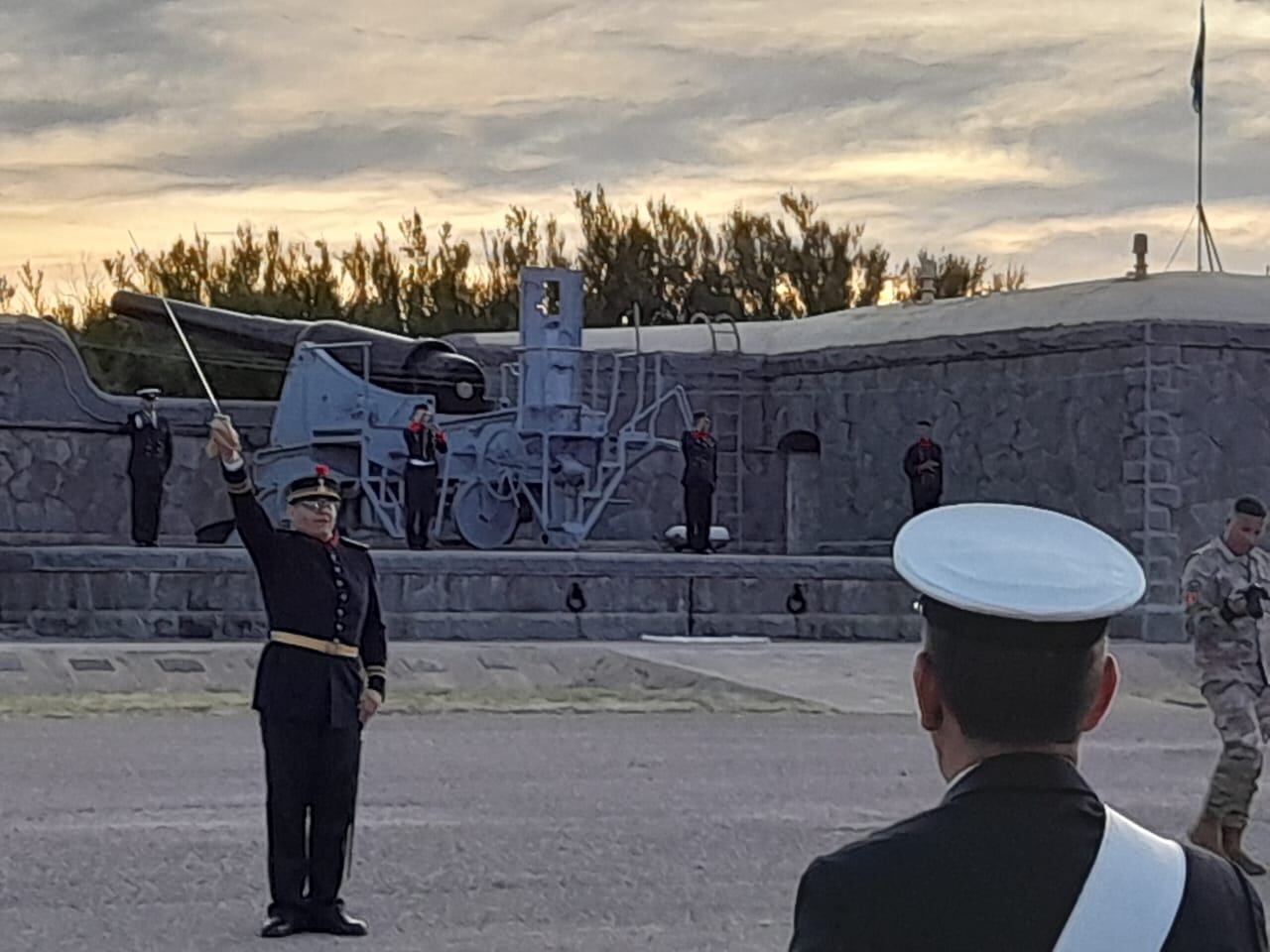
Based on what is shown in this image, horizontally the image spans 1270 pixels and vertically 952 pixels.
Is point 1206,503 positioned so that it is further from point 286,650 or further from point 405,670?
point 286,650

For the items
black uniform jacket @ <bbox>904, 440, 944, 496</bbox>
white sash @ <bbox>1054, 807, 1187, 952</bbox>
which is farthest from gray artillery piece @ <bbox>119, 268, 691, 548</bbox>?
white sash @ <bbox>1054, 807, 1187, 952</bbox>

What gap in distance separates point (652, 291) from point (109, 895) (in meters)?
46.5

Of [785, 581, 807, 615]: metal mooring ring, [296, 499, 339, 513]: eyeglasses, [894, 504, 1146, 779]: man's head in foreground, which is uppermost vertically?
[894, 504, 1146, 779]: man's head in foreground

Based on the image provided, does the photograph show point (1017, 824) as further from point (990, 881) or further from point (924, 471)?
point (924, 471)

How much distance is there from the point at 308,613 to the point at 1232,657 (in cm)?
415

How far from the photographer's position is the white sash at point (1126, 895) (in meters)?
2.34

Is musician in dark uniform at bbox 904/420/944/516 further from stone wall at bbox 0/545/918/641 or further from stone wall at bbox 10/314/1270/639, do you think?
stone wall at bbox 0/545/918/641

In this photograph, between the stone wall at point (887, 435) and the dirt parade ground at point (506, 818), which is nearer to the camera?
the dirt parade ground at point (506, 818)

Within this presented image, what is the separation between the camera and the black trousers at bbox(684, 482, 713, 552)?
28.2 meters

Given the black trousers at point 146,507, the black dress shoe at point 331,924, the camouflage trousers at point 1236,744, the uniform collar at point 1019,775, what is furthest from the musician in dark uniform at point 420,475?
the uniform collar at point 1019,775

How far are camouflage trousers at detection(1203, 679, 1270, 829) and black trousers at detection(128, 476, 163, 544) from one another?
1823 cm

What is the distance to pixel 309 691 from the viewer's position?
8.35 metres

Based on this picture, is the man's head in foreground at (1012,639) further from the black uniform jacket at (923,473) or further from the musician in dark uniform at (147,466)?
the black uniform jacket at (923,473)

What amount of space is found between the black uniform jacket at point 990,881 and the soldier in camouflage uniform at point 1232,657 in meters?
7.87
